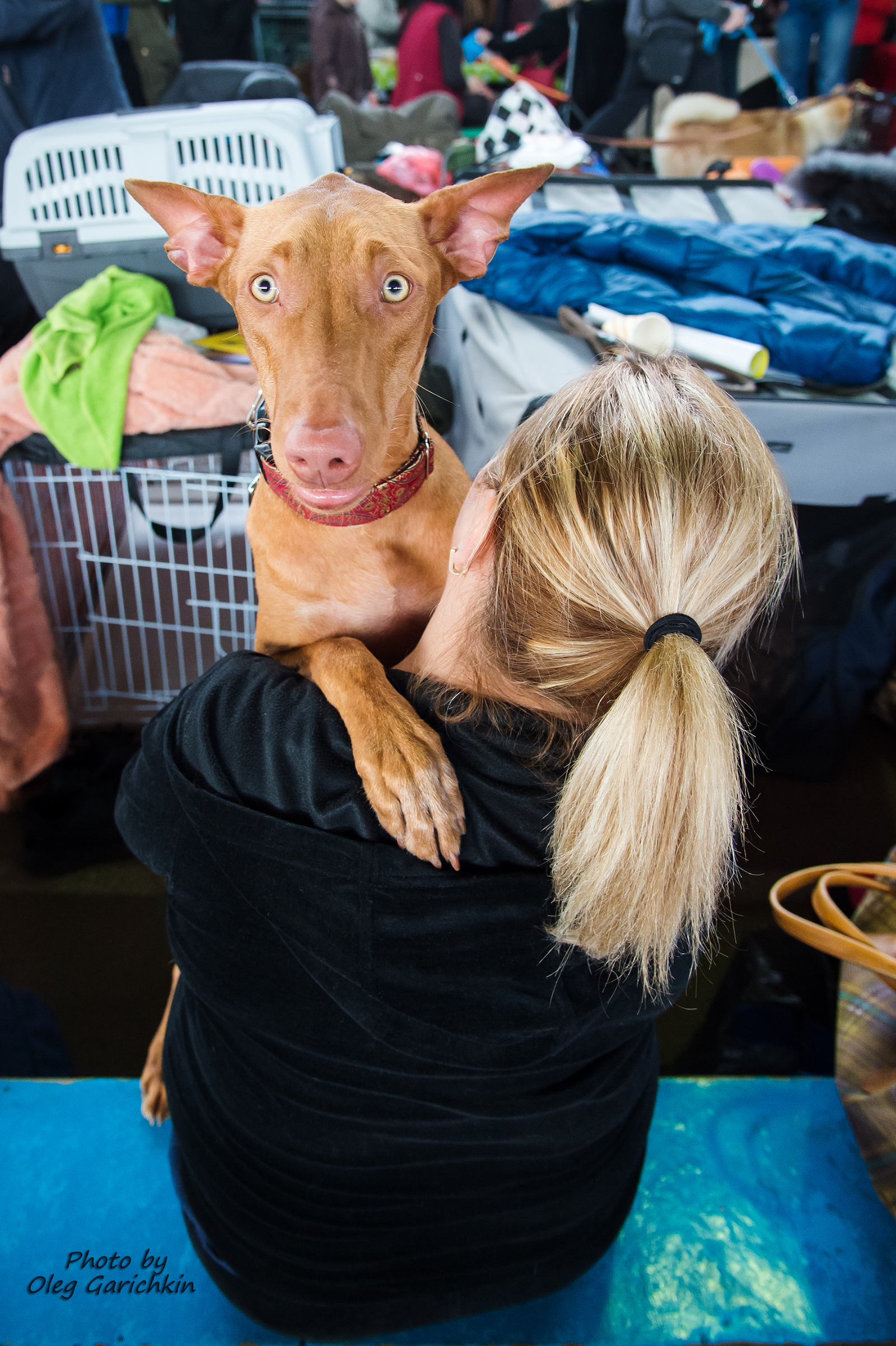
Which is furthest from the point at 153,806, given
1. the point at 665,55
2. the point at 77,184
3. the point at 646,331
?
the point at 665,55


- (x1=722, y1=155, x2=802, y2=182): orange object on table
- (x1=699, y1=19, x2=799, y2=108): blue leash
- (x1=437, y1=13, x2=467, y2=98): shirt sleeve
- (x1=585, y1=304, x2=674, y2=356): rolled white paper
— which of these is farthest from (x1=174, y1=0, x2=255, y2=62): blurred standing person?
(x1=585, y1=304, x2=674, y2=356): rolled white paper

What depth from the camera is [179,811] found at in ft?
2.95

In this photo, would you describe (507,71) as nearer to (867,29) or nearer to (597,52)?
(597,52)

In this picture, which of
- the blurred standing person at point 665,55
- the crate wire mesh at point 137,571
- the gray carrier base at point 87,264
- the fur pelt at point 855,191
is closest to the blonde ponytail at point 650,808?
the crate wire mesh at point 137,571

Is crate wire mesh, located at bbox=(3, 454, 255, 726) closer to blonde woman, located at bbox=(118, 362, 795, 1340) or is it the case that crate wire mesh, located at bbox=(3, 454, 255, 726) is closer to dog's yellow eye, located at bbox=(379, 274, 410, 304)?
dog's yellow eye, located at bbox=(379, 274, 410, 304)

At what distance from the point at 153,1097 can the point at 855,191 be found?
3.39 m

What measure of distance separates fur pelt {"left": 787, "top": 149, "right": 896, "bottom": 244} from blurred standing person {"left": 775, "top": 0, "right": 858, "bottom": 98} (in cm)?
387

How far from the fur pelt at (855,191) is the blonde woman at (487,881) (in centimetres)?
246

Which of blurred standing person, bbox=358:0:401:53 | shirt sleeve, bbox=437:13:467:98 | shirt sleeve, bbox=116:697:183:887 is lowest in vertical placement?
shirt sleeve, bbox=116:697:183:887

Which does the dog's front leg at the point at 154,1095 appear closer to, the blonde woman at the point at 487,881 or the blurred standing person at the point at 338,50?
the blonde woman at the point at 487,881

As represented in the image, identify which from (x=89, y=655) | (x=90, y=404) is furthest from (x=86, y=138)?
(x=89, y=655)

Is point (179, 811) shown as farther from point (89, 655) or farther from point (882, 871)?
point (89, 655)

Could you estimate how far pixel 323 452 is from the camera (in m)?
0.80

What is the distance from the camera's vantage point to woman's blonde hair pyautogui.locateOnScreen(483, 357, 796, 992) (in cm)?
70
